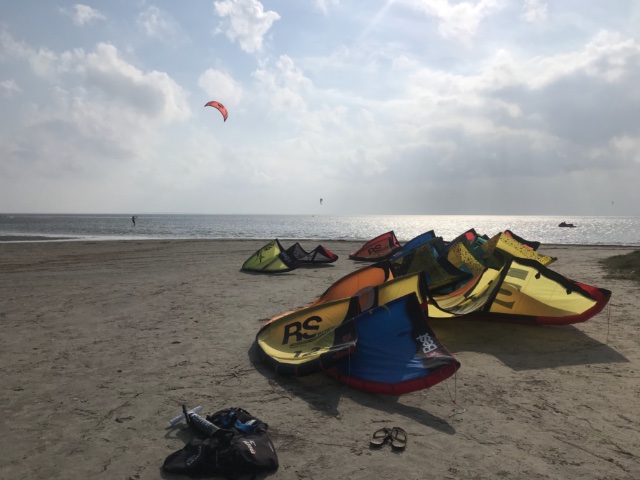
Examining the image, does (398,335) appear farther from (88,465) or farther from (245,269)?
(245,269)

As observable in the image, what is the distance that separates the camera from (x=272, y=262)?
58.2ft

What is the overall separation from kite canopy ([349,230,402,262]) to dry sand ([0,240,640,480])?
12.1 metres

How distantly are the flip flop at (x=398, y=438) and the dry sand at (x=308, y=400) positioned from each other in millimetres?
77

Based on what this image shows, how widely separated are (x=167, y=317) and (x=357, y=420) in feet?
20.4

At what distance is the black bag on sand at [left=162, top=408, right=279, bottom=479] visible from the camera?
4070 millimetres

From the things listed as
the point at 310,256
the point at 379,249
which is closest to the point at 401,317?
the point at 310,256

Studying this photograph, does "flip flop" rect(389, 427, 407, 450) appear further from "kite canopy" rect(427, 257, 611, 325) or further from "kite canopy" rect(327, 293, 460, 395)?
"kite canopy" rect(427, 257, 611, 325)

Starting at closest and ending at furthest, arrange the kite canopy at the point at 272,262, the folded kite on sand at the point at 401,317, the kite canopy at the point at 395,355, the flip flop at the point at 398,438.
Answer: the flip flop at the point at 398,438 < the kite canopy at the point at 395,355 < the folded kite on sand at the point at 401,317 < the kite canopy at the point at 272,262

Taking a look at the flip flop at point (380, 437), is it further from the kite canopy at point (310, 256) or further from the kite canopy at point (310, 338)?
the kite canopy at point (310, 256)

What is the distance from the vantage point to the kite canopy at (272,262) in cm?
→ 1758

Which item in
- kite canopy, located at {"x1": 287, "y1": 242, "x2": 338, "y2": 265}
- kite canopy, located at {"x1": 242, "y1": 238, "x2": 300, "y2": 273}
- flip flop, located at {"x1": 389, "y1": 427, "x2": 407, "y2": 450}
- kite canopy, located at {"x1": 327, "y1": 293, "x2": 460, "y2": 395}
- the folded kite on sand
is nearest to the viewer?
flip flop, located at {"x1": 389, "y1": 427, "x2": 407, "y2": 450}

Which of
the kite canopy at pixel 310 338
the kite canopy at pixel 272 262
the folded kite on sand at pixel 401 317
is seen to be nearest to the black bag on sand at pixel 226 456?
the kite canopy at pixel 310 338

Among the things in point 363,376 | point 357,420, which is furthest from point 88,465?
point 363,376

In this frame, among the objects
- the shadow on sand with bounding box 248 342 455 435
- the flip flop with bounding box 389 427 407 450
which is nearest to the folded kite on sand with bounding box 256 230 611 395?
the shadow on sand with bounding box 248 342 455 435
